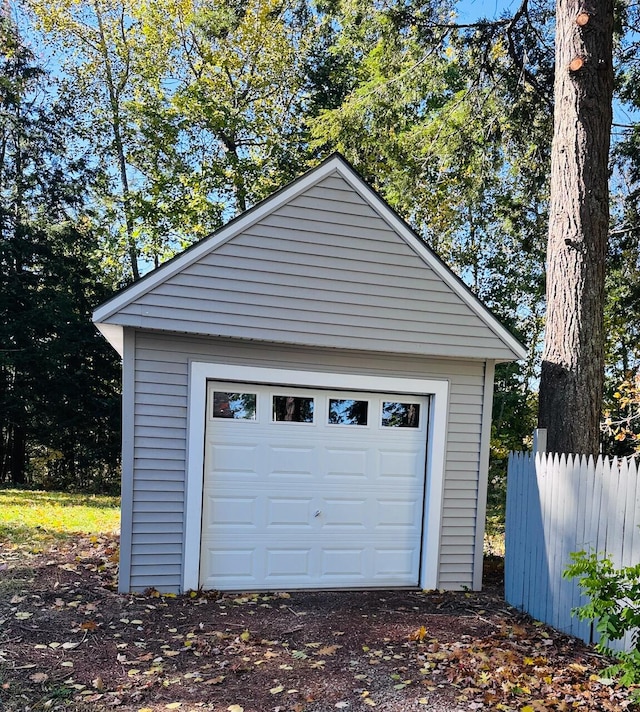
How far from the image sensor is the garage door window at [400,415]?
670 centimetres

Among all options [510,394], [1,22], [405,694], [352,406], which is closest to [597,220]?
[352,406]

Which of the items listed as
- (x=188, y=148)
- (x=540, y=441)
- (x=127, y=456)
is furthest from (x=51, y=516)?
(x=188, y=148)

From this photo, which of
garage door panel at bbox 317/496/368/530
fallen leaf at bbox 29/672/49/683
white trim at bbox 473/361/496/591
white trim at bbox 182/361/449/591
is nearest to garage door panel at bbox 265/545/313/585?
garage door panel at bbox 317/496/368/530

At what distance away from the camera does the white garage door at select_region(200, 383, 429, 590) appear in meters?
6.19

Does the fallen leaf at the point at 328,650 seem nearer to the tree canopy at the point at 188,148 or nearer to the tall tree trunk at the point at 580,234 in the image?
the tall tree trunk at the point at 580,234

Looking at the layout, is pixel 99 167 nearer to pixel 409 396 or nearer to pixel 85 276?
pixel 85 276

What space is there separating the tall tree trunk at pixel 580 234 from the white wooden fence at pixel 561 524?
44.7 inches

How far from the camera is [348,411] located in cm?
659

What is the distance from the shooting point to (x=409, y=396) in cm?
674

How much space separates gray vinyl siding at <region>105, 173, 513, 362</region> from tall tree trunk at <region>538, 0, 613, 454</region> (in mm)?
845

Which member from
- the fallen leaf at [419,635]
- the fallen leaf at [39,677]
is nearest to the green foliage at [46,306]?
the fallen leaf at [39,677]

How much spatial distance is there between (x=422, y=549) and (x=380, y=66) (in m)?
8.66

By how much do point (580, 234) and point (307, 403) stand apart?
3.85 meters

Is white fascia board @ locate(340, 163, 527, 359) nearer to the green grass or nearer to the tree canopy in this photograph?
the green grass
